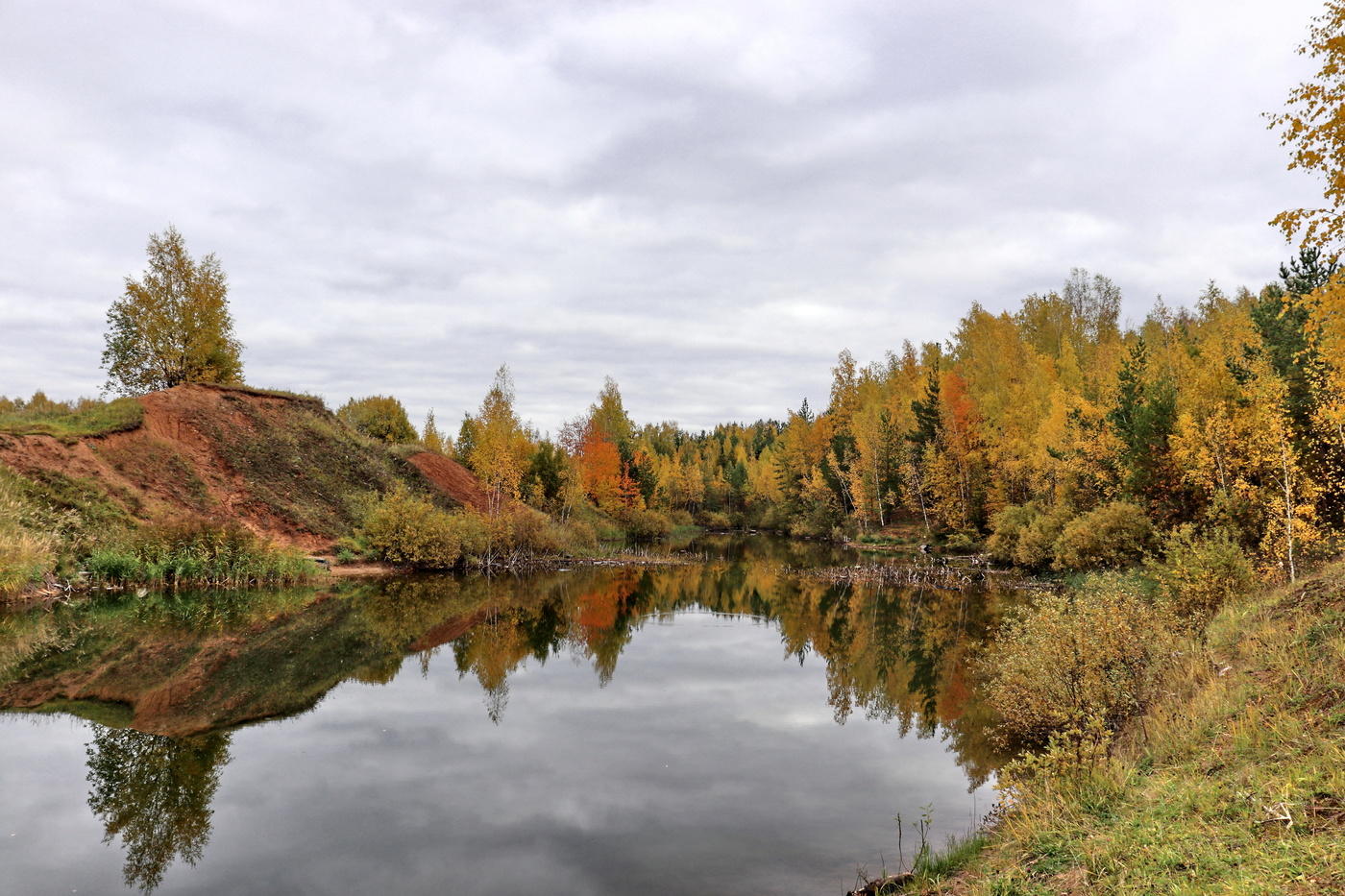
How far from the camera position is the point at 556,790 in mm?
10664

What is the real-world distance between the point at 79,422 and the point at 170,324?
1003 centimetres

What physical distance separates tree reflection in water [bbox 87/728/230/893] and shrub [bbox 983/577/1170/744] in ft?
38.4

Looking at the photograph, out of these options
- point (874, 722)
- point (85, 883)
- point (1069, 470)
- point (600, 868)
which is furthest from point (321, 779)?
point (1069, 470)

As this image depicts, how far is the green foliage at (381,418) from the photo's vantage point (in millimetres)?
72375

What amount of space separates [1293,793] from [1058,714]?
175 inches

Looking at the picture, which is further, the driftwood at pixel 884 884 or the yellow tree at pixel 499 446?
the yellow tree at pixel 499 446

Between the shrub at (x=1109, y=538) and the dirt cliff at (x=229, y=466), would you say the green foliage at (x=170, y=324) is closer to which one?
the dirt cliff at (x=229, y=466)

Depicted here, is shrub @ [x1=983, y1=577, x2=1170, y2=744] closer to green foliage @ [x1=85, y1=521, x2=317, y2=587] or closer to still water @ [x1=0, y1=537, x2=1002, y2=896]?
still water @ [x1=0, y1=537, x2=1002, y2=896]

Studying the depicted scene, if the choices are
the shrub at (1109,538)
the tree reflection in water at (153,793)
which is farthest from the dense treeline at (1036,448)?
the tree reflection in water at (153,793)

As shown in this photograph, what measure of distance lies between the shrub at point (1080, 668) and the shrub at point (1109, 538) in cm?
1668

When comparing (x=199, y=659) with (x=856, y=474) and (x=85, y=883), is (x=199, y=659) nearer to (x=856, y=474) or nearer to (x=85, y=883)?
(x=85, y=883)

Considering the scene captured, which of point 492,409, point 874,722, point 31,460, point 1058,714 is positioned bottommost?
point 874,722

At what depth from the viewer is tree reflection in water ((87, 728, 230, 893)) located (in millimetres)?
8297

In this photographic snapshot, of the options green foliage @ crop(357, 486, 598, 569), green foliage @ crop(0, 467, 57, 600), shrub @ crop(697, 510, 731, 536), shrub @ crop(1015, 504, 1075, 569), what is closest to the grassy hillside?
green foliage @ crop(0, 467, 57, 600)
